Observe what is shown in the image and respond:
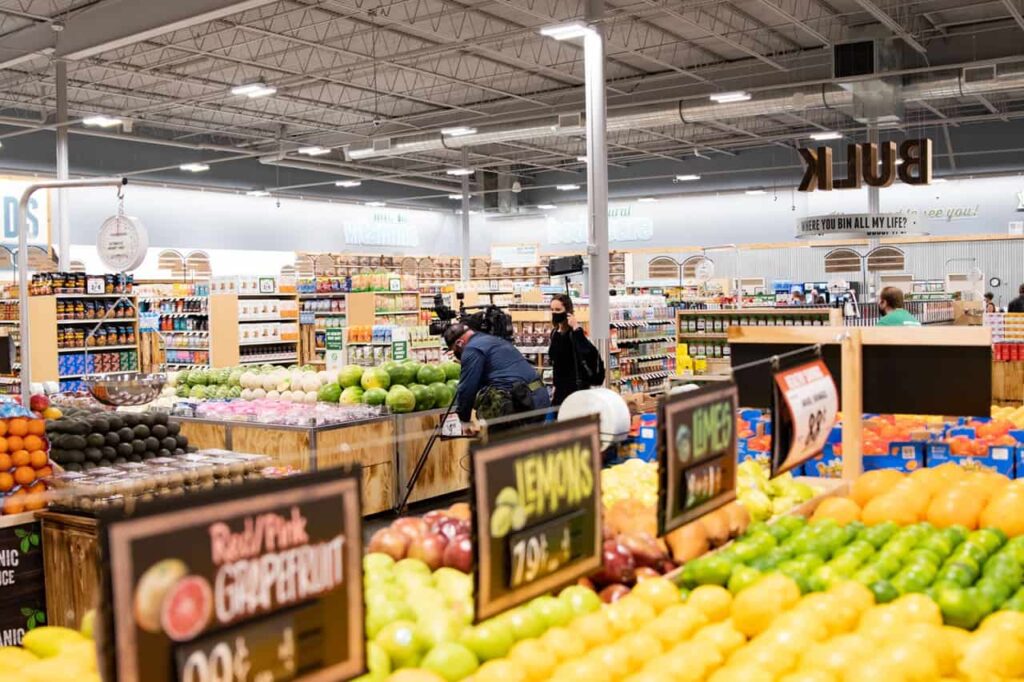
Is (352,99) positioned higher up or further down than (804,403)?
higher up

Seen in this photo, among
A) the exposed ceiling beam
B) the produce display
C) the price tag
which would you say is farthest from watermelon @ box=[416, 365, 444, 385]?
the price tag

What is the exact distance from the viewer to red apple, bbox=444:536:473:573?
287 cm

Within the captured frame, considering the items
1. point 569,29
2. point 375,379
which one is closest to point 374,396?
point 375,379

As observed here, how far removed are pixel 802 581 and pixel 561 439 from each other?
0.94 meters

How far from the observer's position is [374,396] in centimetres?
877

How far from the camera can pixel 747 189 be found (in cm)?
2719

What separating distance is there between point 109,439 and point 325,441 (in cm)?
281

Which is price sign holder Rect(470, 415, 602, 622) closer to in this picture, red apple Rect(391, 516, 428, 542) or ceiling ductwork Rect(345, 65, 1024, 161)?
red apple Rect(391, 516, 428, 542)

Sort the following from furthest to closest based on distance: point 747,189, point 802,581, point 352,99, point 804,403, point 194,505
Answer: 1. point 747,189
2. point 352,99
3. point 804,403
4. point 802,581
5. point 194,505


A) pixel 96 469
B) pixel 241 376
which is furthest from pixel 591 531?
pixel 241 376

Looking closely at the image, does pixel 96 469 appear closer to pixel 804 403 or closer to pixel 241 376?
pixel 804 403

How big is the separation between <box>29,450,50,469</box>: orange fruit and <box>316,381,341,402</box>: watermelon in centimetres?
412

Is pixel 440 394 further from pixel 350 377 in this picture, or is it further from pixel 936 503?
pixel 936 503

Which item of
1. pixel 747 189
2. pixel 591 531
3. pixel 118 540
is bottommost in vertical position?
pixel 591 531
